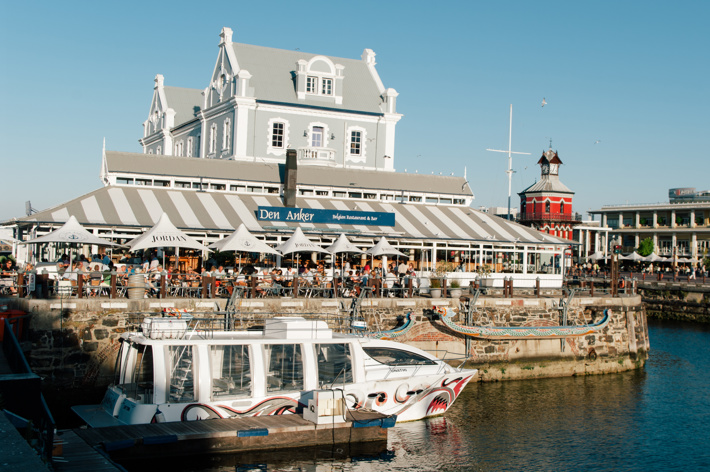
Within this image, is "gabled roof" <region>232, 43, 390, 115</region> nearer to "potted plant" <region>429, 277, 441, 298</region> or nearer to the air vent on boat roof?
"potted plant" <region>429, 277, 441, 298</region>

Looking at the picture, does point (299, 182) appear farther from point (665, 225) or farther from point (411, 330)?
point (665, 225)

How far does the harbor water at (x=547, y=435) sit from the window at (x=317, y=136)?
87.6ft

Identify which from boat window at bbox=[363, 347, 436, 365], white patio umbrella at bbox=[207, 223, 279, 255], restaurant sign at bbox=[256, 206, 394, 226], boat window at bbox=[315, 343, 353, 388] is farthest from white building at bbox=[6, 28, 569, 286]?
boat window at bbox=[315, 343, 353, 388]

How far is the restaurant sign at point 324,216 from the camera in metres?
34.6

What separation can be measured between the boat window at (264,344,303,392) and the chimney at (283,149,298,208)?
18.3 meters

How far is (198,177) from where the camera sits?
1455 inches

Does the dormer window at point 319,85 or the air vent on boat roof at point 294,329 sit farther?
the dormer window at point 319,85

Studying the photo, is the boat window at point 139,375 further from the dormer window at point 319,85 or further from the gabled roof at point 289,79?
the dormer window at point 319,85

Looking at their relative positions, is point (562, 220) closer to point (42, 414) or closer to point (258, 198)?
point (258, 198)

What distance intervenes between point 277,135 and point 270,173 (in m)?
10.2

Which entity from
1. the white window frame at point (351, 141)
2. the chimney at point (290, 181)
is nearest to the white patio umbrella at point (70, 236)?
the chimney at point (290, 181)

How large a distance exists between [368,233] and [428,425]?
49.8ft

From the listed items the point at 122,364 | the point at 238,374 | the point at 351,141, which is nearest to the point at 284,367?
the point at 238,374

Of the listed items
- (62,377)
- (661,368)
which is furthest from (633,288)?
(62,377)
